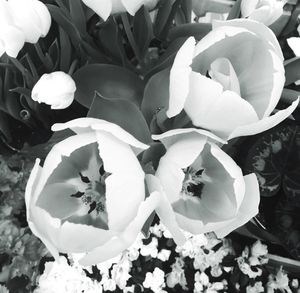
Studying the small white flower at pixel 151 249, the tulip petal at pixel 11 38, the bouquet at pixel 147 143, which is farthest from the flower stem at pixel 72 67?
the small white flower at pixel 151 249

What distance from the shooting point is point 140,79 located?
542mm

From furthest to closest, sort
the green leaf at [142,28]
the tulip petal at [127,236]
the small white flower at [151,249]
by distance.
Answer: the small white flower at [151,249], the green leaf at [142,28], the tulip petal at [127,236]

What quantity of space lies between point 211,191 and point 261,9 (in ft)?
0.56

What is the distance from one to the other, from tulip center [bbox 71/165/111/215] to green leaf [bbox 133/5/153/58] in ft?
0.43

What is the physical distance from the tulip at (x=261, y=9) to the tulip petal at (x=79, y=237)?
0.23 meters

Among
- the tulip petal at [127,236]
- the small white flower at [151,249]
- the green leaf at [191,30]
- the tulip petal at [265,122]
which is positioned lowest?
the small white flower at [151,249]

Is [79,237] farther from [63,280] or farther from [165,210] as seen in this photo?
[63,280]

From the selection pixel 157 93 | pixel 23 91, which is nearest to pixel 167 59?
Result: pixel 157 93

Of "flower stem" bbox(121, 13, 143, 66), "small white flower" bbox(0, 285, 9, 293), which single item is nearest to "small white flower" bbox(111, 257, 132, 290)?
"small white flower" bbox(0, 285, 9, 293)

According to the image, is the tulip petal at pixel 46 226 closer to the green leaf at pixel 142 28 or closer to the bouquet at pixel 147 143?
the bouquet at pixel 147 143

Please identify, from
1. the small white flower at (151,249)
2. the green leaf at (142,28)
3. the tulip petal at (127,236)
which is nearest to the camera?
the tulip petal at (127,236)

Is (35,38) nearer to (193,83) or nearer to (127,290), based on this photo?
(193,83)

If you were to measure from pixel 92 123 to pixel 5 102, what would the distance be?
7.9 inches

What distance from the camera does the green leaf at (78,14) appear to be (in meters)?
0.50
